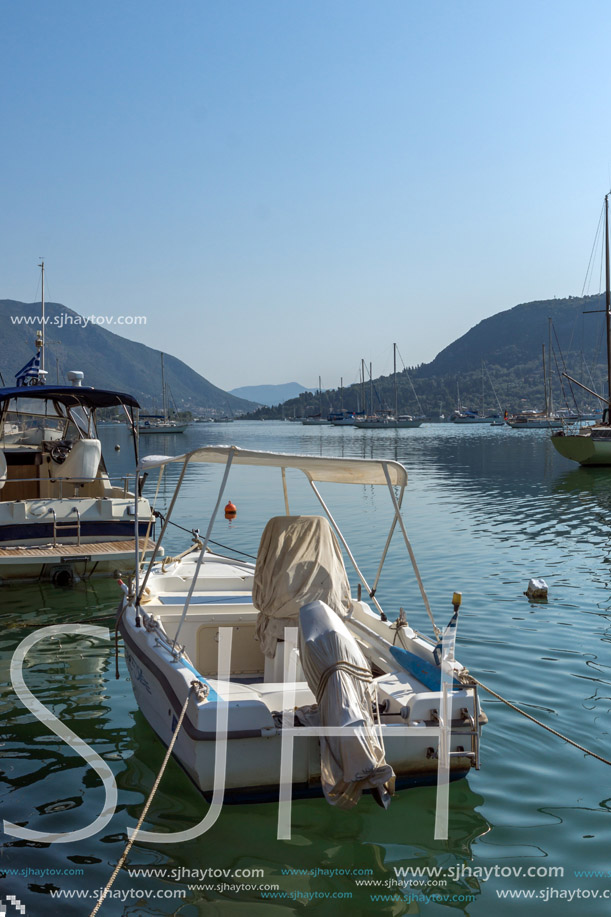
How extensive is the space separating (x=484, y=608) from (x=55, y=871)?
323 inches

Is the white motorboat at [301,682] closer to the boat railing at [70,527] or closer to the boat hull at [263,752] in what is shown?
the boat hull at [263,752]

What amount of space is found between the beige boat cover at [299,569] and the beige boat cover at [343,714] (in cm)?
166

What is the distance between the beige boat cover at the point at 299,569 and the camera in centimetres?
731

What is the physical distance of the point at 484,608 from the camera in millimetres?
11977

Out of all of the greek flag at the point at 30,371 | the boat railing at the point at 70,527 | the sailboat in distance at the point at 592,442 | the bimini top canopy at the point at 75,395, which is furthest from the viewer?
the sailboat in distance at the point at 592,442

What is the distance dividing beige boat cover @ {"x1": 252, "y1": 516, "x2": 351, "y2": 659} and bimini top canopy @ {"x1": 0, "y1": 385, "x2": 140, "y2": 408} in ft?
25.0

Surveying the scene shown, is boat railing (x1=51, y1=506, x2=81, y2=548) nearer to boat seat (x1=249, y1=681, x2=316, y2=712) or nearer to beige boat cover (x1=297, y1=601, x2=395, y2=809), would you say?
boat seat (x1=249, y1=681, x2=316, y2=712)

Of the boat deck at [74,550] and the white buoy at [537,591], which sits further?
the boat deck at [74,550]

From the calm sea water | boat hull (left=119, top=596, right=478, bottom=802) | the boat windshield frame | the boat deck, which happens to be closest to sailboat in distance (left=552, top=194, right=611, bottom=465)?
the calm sea water

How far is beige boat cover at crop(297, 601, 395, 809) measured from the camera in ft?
15.9

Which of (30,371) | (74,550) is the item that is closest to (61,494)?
(74,550)

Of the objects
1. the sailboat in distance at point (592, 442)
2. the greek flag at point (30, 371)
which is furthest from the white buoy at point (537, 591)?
→ the sailboat in distance at point (592, 442)

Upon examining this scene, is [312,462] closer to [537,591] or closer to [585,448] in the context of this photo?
[537,591]

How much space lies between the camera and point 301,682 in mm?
7223
